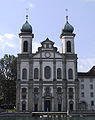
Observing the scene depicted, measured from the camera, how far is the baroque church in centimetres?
6012

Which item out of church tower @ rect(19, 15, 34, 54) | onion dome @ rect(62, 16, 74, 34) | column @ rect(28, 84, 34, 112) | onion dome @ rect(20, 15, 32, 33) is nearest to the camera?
column @ rect(28, 84, 34, 112)

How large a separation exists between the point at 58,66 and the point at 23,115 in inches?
603

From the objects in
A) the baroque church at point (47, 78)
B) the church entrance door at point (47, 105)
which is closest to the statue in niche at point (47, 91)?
the baroque church at point (47, 78)

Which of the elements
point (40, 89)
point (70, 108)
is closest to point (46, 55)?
point (40, 89)

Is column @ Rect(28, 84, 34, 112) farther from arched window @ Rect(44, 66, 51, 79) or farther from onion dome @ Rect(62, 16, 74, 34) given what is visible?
onion dome @ Rect(62, 16, 74, 34)

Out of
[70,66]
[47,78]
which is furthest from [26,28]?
[70,66]

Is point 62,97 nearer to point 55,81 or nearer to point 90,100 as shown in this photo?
point 55,81

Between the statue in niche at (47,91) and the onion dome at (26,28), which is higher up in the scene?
the onion dome at (26,28)

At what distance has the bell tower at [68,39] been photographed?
6438cm

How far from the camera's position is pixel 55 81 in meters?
61.0

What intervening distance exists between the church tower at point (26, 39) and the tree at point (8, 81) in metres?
11.1

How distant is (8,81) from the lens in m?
71.6

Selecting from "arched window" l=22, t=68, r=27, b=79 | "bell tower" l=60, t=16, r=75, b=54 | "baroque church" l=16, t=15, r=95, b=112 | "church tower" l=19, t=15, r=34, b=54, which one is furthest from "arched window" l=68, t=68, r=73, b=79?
"church tower" l=19, t=15, r=34, b=54

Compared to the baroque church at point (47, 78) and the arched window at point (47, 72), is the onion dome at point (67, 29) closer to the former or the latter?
the baroque church at point (47, 78)
